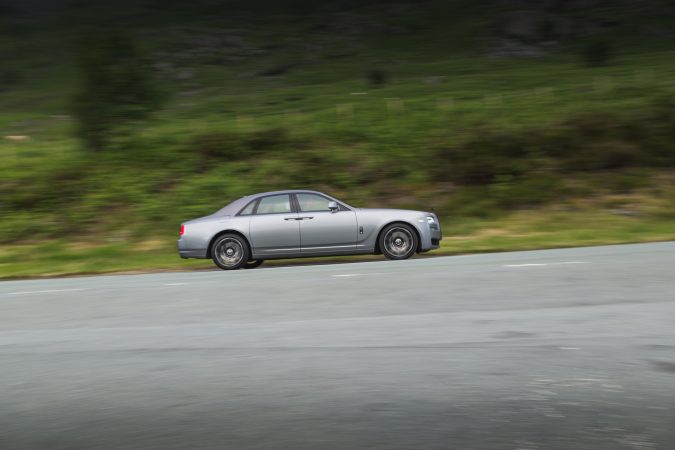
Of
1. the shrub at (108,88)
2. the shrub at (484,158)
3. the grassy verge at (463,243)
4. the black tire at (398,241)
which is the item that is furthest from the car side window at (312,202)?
the shrub at (108,88)

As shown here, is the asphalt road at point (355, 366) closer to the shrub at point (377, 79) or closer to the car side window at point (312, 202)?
the car side window at point (312, 202)

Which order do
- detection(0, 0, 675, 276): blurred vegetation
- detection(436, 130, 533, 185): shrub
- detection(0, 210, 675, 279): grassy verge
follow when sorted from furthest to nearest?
detection(436, 130, 533, 185): shrub < detection(0, 0, 675, 276): blurred vegetation < detection(0, 210, 675, 279): grassy verge

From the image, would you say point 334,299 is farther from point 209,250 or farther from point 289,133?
point 289,133

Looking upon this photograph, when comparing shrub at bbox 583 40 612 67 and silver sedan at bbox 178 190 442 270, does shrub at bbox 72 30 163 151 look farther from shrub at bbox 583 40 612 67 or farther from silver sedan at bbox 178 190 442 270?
shrub at bbox 583 40 612 67

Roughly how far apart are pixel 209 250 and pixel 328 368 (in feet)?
29.3

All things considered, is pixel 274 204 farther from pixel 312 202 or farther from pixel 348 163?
pixel 348 163

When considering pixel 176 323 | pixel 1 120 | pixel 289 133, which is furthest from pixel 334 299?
pixel 1 120

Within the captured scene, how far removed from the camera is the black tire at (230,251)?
14562mm

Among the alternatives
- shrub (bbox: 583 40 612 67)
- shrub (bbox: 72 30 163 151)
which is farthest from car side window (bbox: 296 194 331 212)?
shrub (bbox: 583 40 612 67)

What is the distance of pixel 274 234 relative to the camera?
14.6m

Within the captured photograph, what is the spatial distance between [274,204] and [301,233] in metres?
0.73

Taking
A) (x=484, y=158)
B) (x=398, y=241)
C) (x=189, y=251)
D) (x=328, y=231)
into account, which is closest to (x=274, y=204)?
(x=328, y=231)

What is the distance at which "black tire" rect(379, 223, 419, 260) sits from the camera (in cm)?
1444

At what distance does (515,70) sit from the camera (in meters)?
64.8
